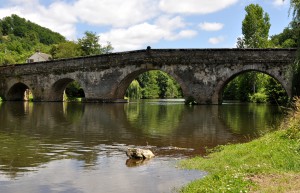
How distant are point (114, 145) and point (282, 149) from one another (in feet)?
15.9

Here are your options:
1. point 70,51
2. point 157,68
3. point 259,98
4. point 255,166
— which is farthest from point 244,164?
point 70,51

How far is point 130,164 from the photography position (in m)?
8.39

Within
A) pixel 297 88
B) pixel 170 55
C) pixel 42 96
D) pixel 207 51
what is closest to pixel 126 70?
pixel 170 55

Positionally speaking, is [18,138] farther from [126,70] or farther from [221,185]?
[126,70]

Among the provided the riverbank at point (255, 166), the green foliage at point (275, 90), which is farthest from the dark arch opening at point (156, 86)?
the riverbank at point (255, 166)

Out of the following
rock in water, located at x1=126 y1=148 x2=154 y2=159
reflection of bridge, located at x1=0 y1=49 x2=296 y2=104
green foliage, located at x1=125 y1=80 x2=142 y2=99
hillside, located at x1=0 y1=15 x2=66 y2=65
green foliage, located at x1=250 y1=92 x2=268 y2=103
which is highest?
hillside, located at x1=0 y1=15 x2=66 y2=65

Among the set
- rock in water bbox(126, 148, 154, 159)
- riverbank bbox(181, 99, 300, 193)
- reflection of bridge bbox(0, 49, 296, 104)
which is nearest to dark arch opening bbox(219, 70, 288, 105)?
reflection of bridge bbox(0, 49, 296, 104)

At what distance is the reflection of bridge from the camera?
30.8 metres

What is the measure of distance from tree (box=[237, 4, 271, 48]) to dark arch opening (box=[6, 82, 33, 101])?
2911 centimetres

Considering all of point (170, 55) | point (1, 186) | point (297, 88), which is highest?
point (170, 55)

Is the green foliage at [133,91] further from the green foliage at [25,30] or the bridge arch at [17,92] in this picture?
the green foliage at [25,30]

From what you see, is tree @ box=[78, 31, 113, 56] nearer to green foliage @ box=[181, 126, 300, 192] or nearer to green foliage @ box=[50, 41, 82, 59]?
green foliage @ box=[50, 41, 82, 59]

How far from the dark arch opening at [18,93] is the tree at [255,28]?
29109 millimetres

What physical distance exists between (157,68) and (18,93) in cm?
2127
